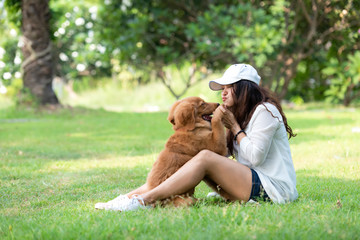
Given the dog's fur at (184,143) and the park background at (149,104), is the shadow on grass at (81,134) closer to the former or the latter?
the park background at (149,104)

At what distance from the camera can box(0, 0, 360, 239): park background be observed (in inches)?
127

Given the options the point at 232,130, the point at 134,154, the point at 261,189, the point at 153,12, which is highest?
the point at 153,12

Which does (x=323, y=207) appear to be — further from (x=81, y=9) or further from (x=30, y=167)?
(x=81, y=9)

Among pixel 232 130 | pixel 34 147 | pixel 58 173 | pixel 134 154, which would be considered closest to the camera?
pixel 232 130

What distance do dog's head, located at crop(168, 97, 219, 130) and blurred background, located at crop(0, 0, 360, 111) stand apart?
Result: 880 centimetres

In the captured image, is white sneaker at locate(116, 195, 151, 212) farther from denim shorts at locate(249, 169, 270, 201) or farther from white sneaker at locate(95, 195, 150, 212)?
denim shorts at locate(249, 169, 270, 201)

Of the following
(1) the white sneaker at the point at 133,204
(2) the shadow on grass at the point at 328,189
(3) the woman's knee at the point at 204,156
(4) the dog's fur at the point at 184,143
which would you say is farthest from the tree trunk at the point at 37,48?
(3) the woman's knee at the point at 204,156

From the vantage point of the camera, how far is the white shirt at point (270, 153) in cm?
371

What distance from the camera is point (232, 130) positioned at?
397cm

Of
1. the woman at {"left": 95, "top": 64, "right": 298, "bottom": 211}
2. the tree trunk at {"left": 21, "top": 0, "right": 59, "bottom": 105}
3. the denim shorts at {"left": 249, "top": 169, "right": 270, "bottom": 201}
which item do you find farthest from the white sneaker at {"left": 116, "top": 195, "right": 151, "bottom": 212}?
the tree trunk at {"left": 21, "top": 0, "right": 59, "bottom": 105}

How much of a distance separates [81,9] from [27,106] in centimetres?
731

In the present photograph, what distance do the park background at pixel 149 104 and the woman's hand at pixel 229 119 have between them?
67 cm

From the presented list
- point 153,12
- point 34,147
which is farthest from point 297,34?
point 34,147

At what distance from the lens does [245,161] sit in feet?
12.9
